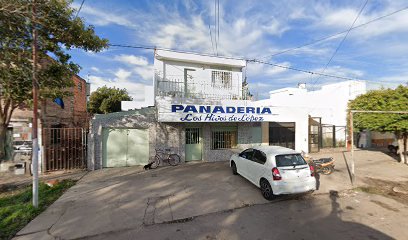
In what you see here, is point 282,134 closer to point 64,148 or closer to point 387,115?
point 387,115

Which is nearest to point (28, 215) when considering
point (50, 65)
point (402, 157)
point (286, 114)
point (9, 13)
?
point (50, 65)

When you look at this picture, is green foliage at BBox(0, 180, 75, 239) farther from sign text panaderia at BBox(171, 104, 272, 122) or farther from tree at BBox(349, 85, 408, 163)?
tree at BBox(349, 85, 408, 163)

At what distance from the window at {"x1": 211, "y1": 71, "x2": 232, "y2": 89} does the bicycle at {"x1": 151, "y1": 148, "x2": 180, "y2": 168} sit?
5.32m

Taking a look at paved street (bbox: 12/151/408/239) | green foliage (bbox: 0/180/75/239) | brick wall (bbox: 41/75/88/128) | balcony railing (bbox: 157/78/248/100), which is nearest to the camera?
paved street (bbox: 12/151/408/239)

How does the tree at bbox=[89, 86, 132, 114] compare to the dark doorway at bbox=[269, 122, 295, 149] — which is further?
the tree at bbox=[89, 86, 132, 114]

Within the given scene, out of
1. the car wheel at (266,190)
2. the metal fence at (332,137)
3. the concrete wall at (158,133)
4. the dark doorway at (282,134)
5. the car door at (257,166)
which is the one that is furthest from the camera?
the metal fence at (332,137)

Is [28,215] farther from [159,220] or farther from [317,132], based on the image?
[317,132]

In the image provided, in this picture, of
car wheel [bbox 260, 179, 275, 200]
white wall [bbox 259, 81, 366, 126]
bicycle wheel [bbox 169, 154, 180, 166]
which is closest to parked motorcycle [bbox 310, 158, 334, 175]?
car wheel [bbox 260, 179, 275, 200]

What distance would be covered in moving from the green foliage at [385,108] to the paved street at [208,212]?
458cm

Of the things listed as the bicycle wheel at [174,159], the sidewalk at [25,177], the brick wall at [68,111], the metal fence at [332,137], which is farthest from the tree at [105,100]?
the metal fence at [332,137]

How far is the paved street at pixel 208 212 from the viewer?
4836 mm

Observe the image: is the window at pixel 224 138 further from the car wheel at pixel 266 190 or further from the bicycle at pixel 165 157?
the car wheel at pixel 266 190

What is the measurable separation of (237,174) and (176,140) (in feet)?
14.0

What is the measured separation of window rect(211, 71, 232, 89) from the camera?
46.2 feet
